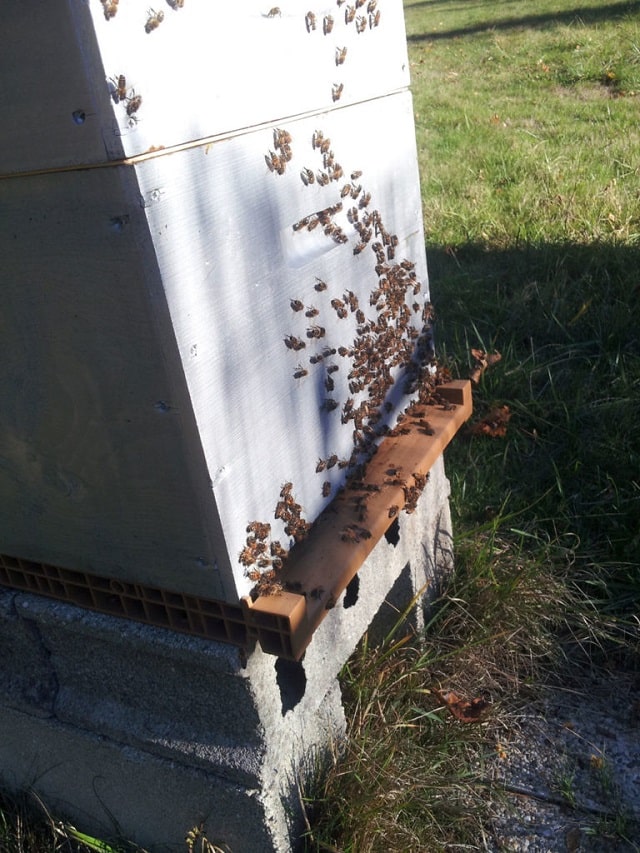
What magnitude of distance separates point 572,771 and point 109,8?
2.09 m

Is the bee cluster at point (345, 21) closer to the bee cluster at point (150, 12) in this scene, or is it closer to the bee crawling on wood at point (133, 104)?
the bee cluster at point (150, 12)

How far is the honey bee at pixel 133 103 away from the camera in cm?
122

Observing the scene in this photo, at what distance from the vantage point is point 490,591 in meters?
2.55

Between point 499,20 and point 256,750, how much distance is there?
1101 cm

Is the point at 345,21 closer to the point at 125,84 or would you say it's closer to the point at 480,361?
the point at 125,84

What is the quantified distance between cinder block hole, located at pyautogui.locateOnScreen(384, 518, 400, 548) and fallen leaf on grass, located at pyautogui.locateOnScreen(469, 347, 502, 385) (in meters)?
0.76

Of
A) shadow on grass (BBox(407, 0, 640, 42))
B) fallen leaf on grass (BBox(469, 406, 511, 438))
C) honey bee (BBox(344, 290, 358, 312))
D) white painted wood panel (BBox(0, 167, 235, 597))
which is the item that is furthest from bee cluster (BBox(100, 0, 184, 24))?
shadow on grass (BBox(407, 0, 640, 42))

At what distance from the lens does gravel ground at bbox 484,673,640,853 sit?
2.03 metres

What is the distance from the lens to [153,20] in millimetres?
1240

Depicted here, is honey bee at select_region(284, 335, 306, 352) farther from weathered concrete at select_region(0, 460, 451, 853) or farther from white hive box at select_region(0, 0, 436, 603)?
weathered concrete at select_region(0, 460, 451, 853)

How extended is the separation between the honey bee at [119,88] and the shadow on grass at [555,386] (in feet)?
6.50

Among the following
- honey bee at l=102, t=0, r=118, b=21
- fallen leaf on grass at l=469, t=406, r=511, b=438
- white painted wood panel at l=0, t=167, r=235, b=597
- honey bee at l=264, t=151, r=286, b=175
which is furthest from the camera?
fallen leaf on grass at l=469, t=406, r=511, b=438

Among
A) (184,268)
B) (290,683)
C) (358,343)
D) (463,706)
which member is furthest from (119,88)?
(463,706)

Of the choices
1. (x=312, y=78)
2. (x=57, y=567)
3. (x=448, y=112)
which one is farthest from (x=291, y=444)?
(x=448, y=112)
